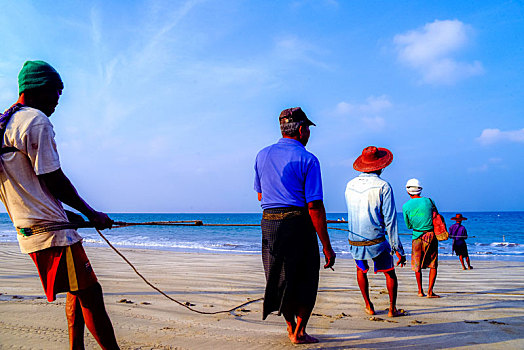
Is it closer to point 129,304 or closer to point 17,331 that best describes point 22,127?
point 17,331

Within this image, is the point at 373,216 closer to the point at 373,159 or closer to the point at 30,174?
the point at 373,159

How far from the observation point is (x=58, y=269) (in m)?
2.25

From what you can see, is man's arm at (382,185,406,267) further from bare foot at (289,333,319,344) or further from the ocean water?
bare foot at (289,333,319,344)

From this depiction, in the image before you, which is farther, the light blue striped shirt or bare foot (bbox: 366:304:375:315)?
bare foot (bbox: 366:304:375:315)

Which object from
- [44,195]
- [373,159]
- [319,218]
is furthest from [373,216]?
[44,195]

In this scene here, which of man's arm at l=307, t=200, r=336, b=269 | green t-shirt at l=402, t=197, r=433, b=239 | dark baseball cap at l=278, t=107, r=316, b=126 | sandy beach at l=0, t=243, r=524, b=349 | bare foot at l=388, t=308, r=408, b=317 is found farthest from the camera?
green t-shirt at l=402, t=197, r=433, b=239

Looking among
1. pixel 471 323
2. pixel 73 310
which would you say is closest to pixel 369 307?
pixel 471 323

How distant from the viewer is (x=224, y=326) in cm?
378

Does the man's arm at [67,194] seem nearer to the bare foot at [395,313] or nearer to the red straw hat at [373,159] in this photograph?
the red straw hat at [373,159]

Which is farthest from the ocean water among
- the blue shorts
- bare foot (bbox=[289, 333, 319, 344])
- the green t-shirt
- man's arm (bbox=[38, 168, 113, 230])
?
man's arm (bbox=[38, 168, 113, 230])

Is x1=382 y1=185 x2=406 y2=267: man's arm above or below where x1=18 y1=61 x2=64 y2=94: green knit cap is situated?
below

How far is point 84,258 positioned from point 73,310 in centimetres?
42

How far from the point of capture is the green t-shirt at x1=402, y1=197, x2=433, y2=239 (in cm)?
574

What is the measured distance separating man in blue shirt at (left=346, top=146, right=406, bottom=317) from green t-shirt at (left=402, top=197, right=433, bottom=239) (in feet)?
5.02
